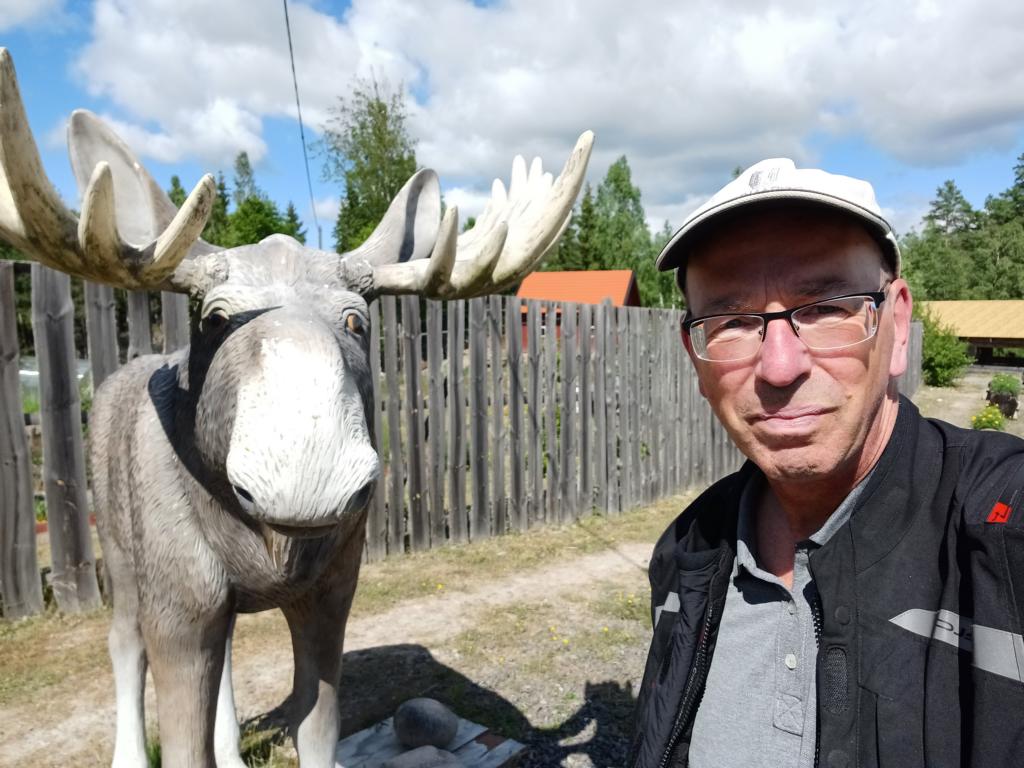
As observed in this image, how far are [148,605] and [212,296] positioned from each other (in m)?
0.84

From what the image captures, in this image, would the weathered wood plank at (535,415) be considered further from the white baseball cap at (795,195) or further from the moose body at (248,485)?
the white baseball cap at (795,195)

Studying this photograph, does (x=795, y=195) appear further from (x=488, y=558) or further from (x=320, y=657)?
(x=488, y=558)

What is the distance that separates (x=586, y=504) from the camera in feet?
22.8

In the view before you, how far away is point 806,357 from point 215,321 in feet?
4.25

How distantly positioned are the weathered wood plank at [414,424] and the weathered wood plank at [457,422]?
0.28 metres

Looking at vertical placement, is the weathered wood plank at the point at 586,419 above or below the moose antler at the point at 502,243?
below

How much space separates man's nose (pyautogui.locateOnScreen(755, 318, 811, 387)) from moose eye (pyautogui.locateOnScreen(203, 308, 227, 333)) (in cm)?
120

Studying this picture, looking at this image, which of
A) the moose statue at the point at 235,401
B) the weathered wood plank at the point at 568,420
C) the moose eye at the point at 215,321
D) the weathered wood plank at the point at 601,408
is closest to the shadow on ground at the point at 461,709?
the moose statue at the point at 235,401

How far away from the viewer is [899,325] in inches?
44.9

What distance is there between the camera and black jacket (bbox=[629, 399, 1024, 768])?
2.82 feet

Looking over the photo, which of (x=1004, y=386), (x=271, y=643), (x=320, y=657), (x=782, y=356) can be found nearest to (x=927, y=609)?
(x=782, y=356)

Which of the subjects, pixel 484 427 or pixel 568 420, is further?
pixel 568 420

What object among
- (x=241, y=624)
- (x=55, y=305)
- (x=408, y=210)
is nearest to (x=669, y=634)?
(x=408, y=210)

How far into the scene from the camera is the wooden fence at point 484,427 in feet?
13.8
